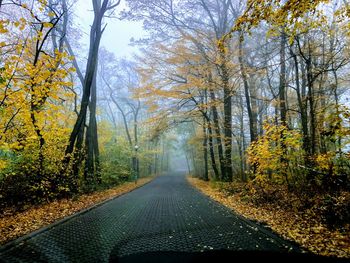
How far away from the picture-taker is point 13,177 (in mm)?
8062

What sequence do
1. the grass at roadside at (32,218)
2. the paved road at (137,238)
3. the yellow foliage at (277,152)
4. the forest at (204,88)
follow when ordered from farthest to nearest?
the yellow foliage at (277,152)
the forest at (204,88)
the grass at roadside at (32,218)
the paved road at (137,238)

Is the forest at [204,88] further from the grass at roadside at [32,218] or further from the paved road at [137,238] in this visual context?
the paved road at [137,238]

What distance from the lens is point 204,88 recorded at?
42.1 feet

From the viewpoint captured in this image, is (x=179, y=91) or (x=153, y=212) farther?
(x=179, y=91)

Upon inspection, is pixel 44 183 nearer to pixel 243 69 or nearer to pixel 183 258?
pixel 183 258

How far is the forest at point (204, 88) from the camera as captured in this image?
18.8 feet

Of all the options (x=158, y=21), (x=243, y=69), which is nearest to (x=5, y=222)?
(x=243, y=69)

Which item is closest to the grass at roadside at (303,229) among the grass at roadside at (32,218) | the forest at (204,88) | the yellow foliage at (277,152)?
the forest at (204,88)

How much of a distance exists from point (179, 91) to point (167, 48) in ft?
8.08

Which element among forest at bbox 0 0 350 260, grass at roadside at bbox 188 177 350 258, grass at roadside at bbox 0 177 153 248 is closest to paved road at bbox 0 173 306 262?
grass at roadside at bbox 188 177 350 258

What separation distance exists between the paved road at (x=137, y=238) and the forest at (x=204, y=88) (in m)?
1.80

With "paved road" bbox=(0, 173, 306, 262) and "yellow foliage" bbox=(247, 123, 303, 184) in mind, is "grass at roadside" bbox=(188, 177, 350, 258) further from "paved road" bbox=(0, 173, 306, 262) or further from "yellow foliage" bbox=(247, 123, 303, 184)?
"yellow foliage" bbox=(247, 123, 303, 184)

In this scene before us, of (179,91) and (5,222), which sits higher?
(179,91)

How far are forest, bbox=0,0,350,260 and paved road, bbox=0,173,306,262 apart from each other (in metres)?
1.80
